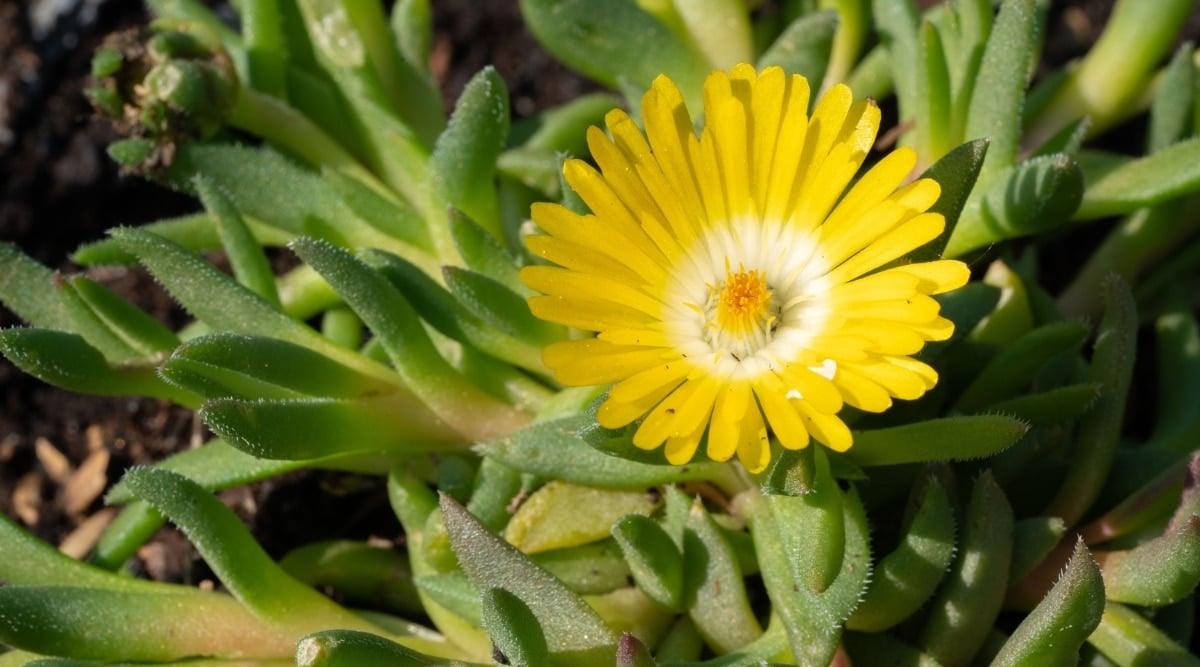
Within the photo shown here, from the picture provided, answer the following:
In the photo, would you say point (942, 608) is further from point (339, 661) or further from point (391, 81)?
point (391, 81)

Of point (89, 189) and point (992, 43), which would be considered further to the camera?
point (89, 189)

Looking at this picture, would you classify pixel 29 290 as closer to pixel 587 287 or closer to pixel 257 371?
pixel 257 371

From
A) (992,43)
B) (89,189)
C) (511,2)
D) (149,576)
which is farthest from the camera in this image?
(511,2)

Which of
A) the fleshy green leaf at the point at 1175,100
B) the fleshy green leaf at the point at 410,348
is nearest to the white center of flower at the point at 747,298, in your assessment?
the fleshy green leaf at the point at 410,348

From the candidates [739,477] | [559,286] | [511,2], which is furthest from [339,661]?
[511,2]

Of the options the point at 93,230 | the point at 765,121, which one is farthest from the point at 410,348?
the point at 93,230

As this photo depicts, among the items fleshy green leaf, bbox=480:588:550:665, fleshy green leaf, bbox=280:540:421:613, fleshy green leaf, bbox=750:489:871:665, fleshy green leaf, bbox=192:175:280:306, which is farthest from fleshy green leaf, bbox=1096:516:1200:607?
fleshy green leaf, bbox=192:175:280:306

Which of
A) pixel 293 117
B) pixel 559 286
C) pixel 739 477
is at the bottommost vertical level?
pixel 739 477
